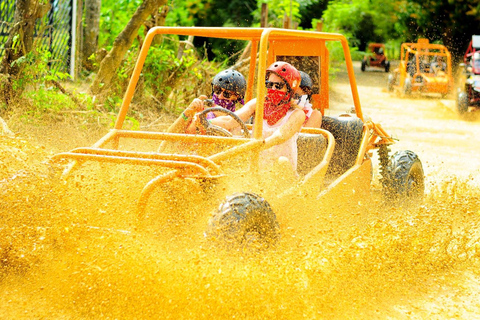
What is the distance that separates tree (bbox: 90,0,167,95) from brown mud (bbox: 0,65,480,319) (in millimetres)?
3948

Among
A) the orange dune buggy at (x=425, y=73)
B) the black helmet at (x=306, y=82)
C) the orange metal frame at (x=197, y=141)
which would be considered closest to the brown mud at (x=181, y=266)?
the orange metal frame at (x=197, y=141)

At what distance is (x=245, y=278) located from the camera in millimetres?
3217

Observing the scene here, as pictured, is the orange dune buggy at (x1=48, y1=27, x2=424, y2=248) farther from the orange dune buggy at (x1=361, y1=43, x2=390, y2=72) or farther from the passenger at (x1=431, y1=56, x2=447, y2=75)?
the orange dune buggy at (x1=361, y1=43, x2=390, y2=72)

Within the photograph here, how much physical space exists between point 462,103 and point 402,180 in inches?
363

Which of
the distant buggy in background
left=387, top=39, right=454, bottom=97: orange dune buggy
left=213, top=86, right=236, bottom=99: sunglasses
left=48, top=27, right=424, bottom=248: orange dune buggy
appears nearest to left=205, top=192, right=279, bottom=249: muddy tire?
left=48, top=27, right=424, bottom=248: orange dune buggy

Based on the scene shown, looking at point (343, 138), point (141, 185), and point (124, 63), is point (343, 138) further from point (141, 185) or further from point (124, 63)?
point (124, 63)

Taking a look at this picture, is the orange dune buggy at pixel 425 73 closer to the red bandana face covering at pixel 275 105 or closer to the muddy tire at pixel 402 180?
the muddy tire at pixel 402 180

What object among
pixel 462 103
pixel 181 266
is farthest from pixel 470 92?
pixel 181 266

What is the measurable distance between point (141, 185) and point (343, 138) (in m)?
2.02

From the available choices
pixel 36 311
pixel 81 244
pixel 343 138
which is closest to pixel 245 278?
pixel 81 244

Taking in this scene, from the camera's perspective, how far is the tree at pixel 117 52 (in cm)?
823

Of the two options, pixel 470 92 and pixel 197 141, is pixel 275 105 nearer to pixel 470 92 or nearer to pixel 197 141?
pixel 197 141

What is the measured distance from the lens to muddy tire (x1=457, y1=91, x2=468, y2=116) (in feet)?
45.8

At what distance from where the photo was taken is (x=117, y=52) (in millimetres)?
8266
